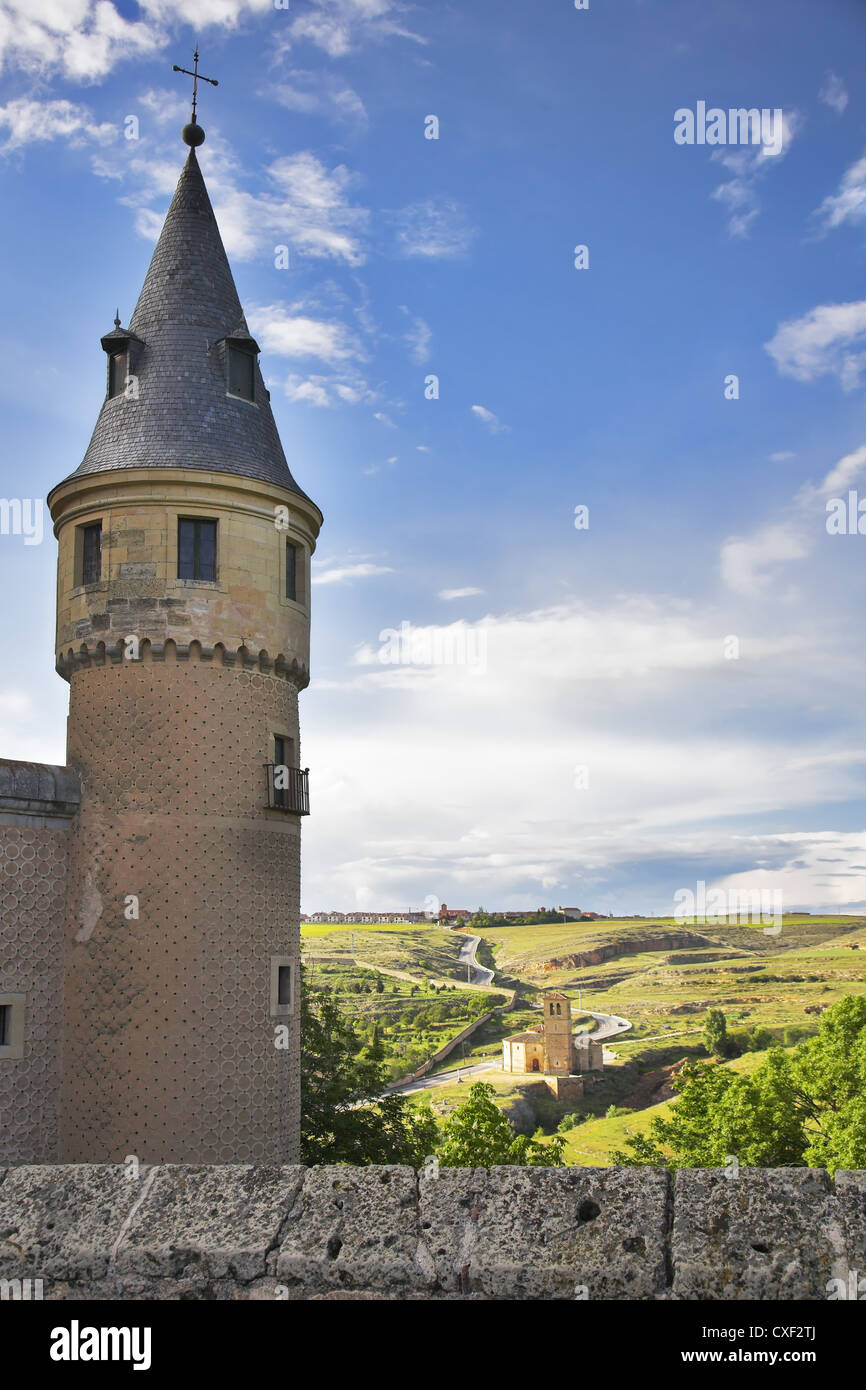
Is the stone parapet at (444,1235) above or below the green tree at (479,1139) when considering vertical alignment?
above

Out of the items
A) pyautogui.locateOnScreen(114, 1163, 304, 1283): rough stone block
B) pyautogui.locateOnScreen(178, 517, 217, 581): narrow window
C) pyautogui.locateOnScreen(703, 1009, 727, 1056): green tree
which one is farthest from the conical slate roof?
pyautogui.locateOnScreen(703, 1009, 727, 1056): green tree

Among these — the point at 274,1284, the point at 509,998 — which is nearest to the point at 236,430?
the point at 274,1284

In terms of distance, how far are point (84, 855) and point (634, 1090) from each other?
124 metres

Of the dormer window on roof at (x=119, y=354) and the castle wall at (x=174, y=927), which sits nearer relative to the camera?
the castle wall at (x=174, y=927)

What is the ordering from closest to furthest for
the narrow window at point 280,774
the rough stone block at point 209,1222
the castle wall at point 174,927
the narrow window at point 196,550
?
the rough stone block at point 209,1222
the castle wall at point 174,927
the narrow window at point 196,550
the narrow window at point 280,774

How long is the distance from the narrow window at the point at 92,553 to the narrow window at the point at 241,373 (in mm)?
3850

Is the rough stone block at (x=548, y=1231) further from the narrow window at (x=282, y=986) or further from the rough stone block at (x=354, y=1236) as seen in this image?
the narrow window at (x=282, y=986)

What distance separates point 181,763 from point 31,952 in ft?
12.9

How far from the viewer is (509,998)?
7559 inches

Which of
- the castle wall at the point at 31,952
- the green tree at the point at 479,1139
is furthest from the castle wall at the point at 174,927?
the green tree at the point at 479,1139

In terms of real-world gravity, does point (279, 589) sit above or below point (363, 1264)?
above

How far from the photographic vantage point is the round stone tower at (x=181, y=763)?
59.2 feet

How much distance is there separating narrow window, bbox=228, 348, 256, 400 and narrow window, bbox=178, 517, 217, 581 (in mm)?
3212
